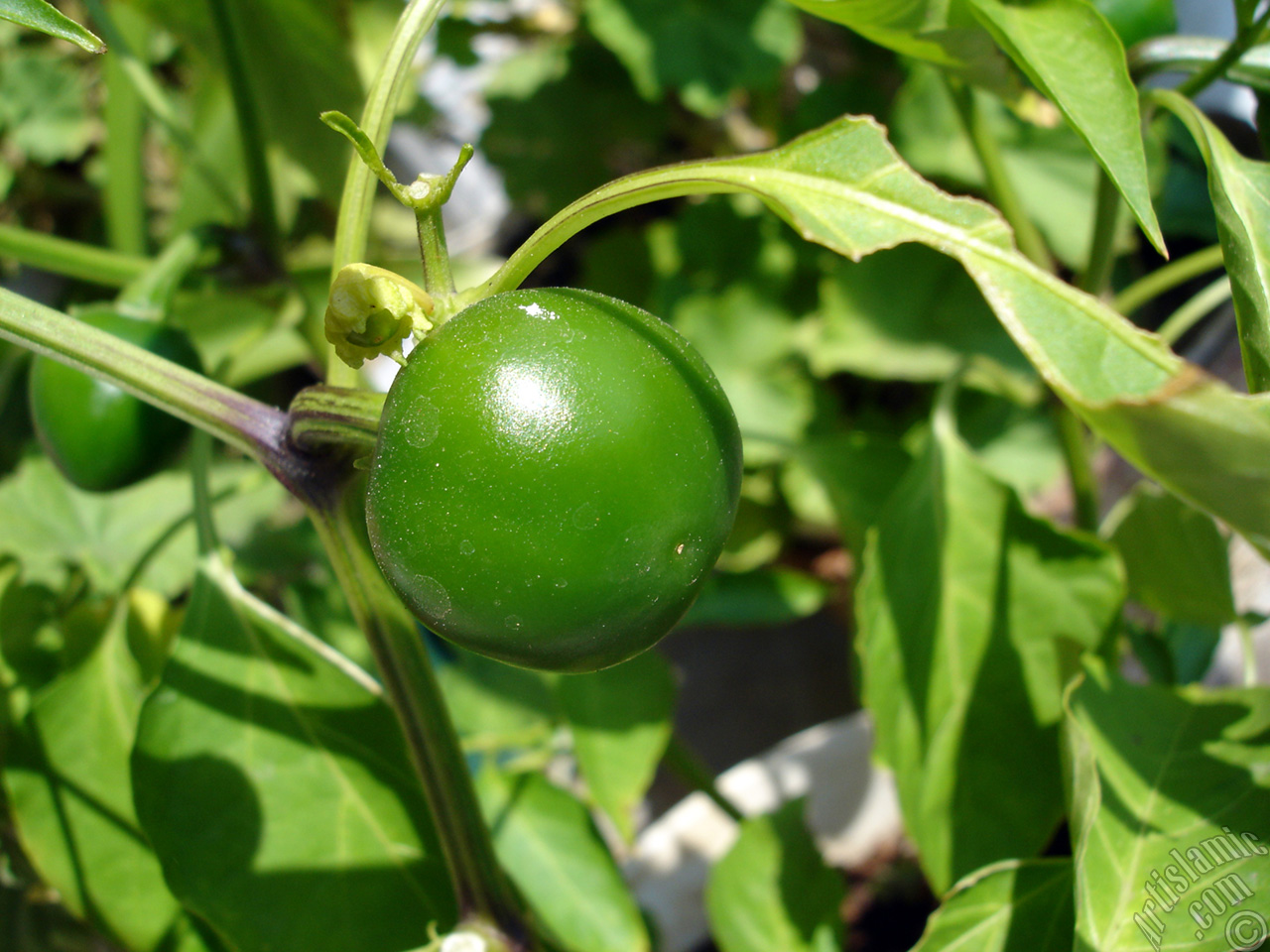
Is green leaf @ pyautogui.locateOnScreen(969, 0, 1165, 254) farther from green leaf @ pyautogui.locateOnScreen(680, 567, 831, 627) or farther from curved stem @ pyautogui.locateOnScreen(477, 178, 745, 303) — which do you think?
green leaf @ pyautogui.locateOnScreen(680, 567, 831, 627)

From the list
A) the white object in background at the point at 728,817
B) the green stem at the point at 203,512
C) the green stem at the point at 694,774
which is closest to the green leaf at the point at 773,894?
the green stem at the point at 694,774

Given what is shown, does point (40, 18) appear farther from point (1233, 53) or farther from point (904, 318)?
point (904, 318)

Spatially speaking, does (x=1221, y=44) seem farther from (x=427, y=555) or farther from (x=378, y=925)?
(x=378, y=925)

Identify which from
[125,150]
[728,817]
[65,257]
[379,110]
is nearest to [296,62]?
[125,150]

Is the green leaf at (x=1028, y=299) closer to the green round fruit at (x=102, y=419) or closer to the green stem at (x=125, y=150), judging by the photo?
the green round fruit at (x=102, y=419)

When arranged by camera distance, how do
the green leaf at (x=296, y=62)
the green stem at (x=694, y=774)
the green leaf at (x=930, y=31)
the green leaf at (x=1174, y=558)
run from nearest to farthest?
the green leaf at (x=930, y=31) < the green leaf at (x=1174, y=558) < the green stem at (x=694, y=774) < the green leaf at (x=296, y=62)

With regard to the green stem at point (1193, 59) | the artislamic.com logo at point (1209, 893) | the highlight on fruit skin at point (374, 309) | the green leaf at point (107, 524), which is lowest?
the green leaf at point (107, 524)
